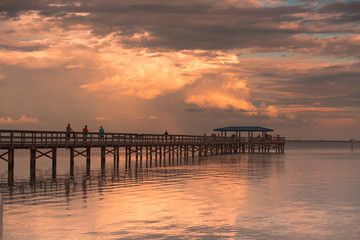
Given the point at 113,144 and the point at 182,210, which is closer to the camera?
the point at 182,210

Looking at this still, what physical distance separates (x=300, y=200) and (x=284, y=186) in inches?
208

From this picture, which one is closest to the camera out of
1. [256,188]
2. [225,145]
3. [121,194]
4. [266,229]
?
[266,229]

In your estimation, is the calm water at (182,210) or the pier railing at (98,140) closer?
the calm water at (182,210)

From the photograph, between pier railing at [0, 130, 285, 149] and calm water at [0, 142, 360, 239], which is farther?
pier railing at [0, 130, 285, 149]

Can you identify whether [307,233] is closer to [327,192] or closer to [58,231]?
[58,231]

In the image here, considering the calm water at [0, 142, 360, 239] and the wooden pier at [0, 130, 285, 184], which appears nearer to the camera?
the calm water at [0, 142, 360, 239]

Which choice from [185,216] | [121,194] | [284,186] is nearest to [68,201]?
[121,194]

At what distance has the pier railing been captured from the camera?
31.5 metres

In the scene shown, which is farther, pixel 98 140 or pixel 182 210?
pixel 98 140

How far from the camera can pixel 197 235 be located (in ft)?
42.4

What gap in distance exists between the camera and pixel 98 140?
40.0 metres

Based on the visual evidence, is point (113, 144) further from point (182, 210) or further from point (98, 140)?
point (182, 210)

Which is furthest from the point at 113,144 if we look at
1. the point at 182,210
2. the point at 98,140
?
the point at 182,210

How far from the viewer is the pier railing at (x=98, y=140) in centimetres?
3147
